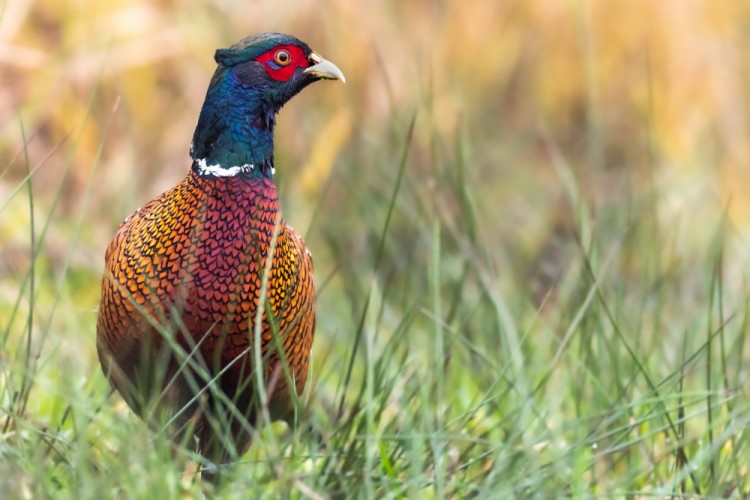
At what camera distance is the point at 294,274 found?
2861mm

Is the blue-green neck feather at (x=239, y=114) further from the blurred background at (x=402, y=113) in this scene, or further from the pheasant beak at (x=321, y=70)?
the blurred background at (x=402, y=113)

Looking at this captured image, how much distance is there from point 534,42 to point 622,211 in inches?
66.7

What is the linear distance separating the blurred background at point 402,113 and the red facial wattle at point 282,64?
140 cm

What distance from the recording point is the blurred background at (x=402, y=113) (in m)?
5.09

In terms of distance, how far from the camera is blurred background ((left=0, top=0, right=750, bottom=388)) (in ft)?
16.7

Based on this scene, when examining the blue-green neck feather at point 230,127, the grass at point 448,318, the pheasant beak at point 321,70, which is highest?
the pheasant beak at point 321,70

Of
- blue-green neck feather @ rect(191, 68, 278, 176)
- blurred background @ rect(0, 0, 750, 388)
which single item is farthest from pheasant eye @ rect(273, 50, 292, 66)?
blurred background @ rect(0, 0, 750, 388)

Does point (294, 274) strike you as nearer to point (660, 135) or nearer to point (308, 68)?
point (308, 68)

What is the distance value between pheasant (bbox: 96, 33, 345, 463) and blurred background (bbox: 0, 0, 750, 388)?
152 cm

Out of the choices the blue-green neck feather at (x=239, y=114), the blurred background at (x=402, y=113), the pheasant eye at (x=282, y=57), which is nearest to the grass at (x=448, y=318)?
the blurred background at (x=402, y=113)

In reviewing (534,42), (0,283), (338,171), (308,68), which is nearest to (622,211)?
(338,171)

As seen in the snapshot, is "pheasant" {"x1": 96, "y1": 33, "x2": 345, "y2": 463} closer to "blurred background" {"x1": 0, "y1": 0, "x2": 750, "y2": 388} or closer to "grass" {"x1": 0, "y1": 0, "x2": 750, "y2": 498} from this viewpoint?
"grass" {"x1": 0, "y1": 0, "x2": 750, "y2": 498}

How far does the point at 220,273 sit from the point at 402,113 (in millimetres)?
2999

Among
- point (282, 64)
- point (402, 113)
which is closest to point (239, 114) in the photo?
point (282, 64)
